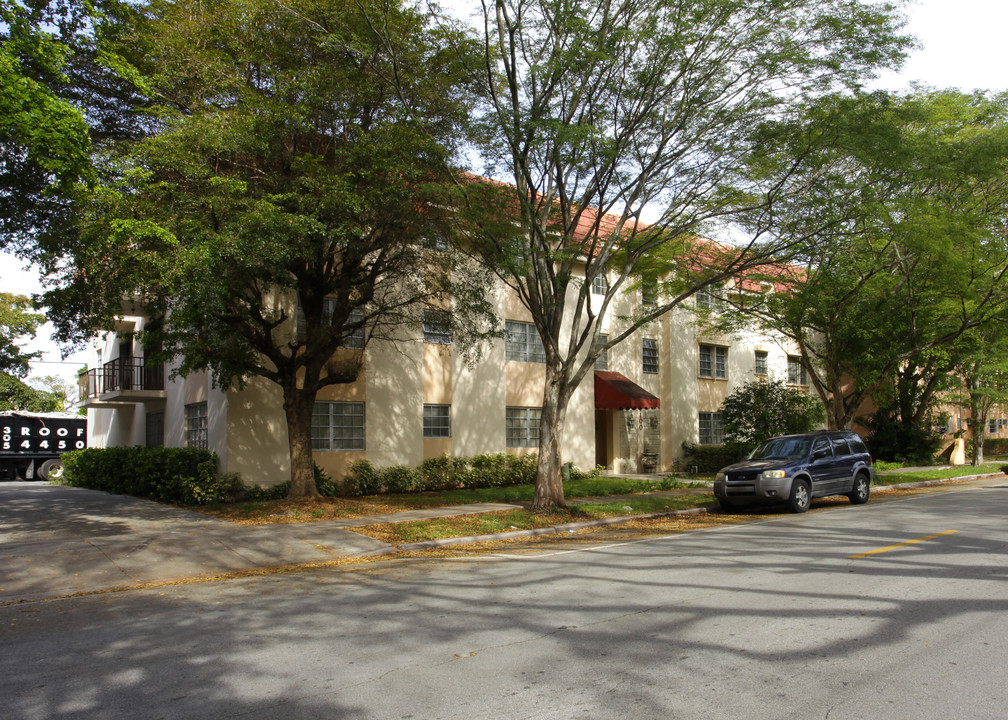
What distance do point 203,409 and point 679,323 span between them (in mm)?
18486

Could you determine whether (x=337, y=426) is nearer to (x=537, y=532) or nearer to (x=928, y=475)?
(x=537, y=532)

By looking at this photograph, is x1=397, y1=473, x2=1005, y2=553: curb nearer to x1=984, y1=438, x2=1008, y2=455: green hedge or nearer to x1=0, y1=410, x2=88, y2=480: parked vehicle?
x1=0, y1=410, x2=88, y2=480: parked vehicle

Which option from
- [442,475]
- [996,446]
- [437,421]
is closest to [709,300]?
[437,421]

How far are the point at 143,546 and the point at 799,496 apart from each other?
13141 millimetres

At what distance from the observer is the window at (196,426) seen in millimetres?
19719

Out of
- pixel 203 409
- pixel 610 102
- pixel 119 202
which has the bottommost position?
pixel 203 409

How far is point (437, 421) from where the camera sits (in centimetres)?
2216

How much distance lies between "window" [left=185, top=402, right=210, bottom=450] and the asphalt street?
10784 millimetres

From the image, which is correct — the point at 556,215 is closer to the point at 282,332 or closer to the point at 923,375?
the point at 282,332

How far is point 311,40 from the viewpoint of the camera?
1445cm

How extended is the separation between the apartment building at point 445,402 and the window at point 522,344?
0.05 meters

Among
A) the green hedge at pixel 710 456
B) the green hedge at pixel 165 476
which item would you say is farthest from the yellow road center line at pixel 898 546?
the green hedge at pixel 710 456

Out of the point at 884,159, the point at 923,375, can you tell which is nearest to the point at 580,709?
the point at 884,159

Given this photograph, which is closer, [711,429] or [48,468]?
[48,468]
